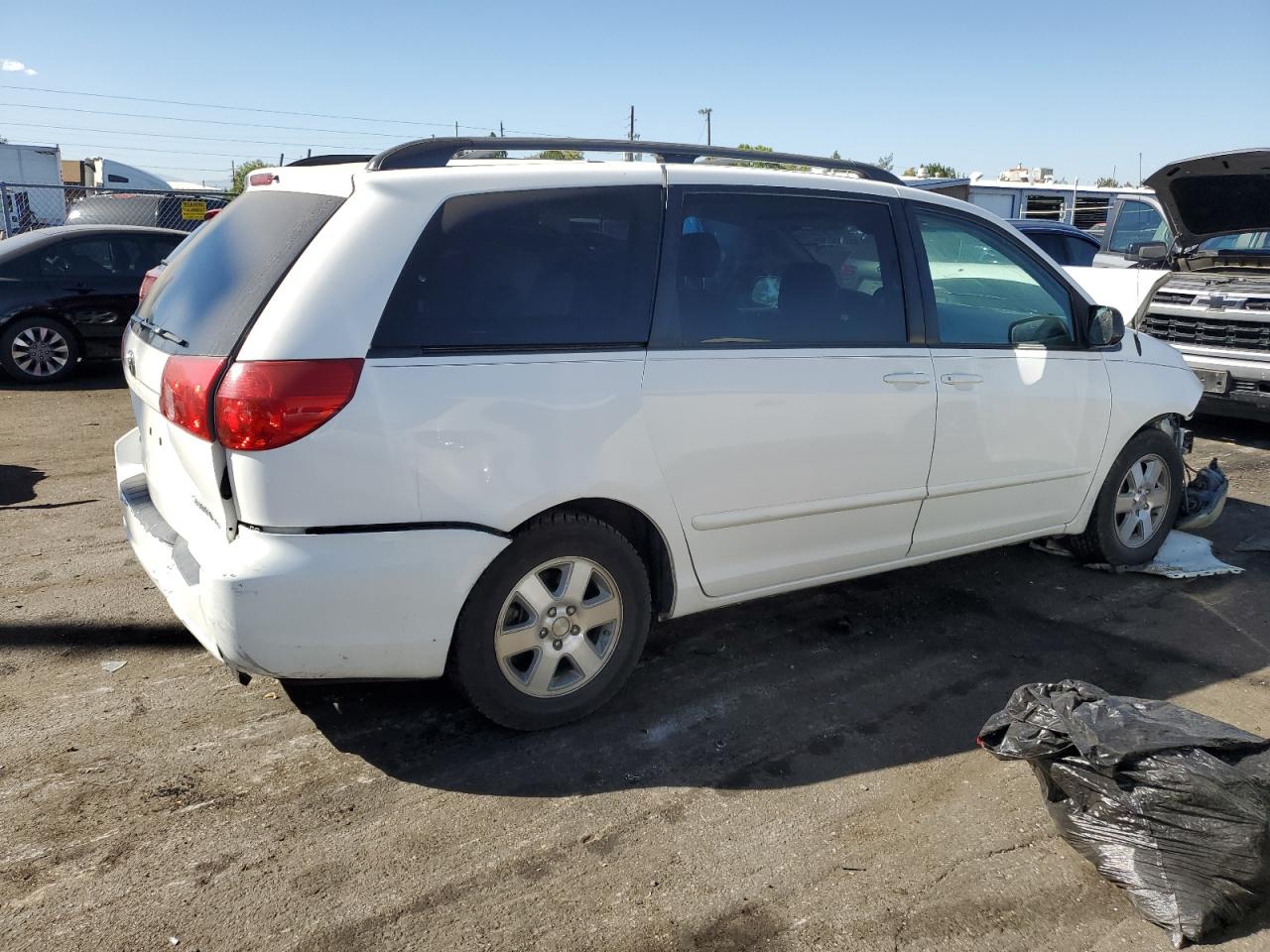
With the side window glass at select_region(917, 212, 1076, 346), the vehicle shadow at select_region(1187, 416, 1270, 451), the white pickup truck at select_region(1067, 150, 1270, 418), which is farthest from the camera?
the vehicle shadow at select_region(1187, 416, 1270, 451)

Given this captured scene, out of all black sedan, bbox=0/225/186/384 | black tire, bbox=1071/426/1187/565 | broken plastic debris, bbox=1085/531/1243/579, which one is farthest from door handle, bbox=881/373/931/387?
black sedan, bbox=0/225/186/384

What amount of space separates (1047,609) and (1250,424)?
5969 millimetres

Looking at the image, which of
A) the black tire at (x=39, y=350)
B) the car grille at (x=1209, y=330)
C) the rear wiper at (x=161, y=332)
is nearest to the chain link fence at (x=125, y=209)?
the black tire at (x=39, y=350)

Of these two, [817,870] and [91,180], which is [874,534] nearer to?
[817,870]

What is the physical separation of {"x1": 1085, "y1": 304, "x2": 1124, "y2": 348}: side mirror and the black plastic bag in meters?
2.12

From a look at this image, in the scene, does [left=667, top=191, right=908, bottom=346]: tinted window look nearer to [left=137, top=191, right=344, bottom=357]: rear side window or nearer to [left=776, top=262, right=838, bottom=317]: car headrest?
[left=776, top=262, right=838, bottom=317]: car headrest

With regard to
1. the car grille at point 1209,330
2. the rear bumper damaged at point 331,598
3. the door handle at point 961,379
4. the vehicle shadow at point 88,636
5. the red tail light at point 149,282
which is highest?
the red tail light at point 149,282

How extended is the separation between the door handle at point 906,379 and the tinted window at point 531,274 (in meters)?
1.08

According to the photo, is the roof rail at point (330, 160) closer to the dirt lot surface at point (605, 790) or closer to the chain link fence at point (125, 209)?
the dirt lot surface at point (605, 790)

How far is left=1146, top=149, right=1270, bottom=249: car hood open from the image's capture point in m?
7.15

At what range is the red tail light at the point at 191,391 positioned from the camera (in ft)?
9.52

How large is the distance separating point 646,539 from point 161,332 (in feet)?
5.78

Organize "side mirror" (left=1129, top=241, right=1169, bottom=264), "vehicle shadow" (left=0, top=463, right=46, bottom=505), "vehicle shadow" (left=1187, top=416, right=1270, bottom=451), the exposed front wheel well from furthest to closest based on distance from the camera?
"side mirror" (left=1129, top=241, right=1169, bottom=264) → "vehicle shadow" (left=1187, top=416, right=1270, bottom=451) → "vehicle shadow" (left=0, top=463, right=46, bottom=505) → the exposed front wheel well

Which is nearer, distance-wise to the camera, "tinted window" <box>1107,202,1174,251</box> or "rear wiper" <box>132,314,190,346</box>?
"rear wiper" <box>132,314,190,346</box>
